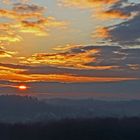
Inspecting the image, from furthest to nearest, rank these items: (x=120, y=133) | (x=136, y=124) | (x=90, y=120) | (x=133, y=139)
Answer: (x=90, y=120) → (x=136, y=124) → (x=120, y=133) → (x=133, y=139)

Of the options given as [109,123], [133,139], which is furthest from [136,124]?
[133,139]

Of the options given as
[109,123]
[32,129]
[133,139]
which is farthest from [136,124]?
[32,129]

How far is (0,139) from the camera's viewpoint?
91.9 metres

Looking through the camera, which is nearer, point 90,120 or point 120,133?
point 120,133

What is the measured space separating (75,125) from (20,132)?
1080 centimetres

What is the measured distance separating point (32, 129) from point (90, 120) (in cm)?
1337

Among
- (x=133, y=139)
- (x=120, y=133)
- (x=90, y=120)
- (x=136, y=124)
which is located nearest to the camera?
(x=133, y=139)

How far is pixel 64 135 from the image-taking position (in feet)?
298

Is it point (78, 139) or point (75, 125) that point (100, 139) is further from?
point (75, 125)

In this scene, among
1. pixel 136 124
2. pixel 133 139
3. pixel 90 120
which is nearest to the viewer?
pixel 133 139

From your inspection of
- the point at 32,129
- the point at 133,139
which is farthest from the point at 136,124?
the point at 32,129

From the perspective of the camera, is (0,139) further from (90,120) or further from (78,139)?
(90,120)

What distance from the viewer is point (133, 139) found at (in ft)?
274

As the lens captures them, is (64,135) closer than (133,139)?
No
